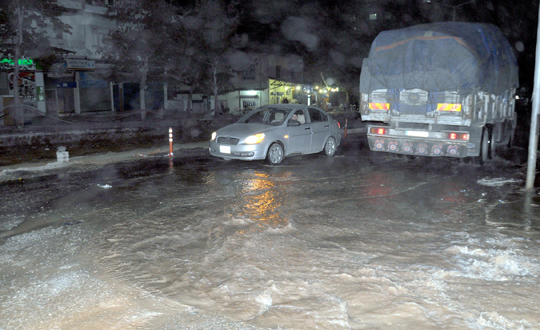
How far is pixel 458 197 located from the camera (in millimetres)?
8609

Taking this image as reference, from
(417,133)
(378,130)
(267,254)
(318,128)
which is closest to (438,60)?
(417,133)

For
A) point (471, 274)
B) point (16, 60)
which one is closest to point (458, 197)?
point (471, 274)

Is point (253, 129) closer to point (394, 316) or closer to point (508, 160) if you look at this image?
point (508, 160)

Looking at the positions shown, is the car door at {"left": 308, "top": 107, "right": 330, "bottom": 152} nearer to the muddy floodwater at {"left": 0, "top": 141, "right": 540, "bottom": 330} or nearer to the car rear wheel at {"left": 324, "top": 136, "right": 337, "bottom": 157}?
the car rear wheel at {"left": 324, "top": 136, "right": 337, "bottom": 157}

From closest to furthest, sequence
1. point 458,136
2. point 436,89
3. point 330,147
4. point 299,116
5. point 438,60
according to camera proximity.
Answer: point 438,60
point 436,89
point 458,136
point 299,116
point 330,147

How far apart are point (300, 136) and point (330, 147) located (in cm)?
165

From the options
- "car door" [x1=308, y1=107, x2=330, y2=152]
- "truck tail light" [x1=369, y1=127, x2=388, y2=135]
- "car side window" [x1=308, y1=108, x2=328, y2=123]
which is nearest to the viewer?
"truck tail light" [x1=369, y1=127, x2=388, y2=135]

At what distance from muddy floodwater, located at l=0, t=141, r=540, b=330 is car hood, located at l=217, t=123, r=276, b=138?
6.67 feet

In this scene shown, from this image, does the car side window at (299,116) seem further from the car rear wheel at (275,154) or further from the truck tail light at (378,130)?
the truck tail light at (378,130)

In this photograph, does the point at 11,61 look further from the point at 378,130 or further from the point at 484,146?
the point at 484,146

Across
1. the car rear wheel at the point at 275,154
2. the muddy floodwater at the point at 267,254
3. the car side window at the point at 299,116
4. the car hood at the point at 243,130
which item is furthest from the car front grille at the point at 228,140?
the car side window at the point at 299,116

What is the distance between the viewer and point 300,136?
12.7m

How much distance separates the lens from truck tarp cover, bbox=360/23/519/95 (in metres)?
11.0

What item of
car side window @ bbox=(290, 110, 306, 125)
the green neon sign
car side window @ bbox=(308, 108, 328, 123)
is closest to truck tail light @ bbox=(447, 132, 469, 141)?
car side window @ bbox=(308, 108, 328, 123)
